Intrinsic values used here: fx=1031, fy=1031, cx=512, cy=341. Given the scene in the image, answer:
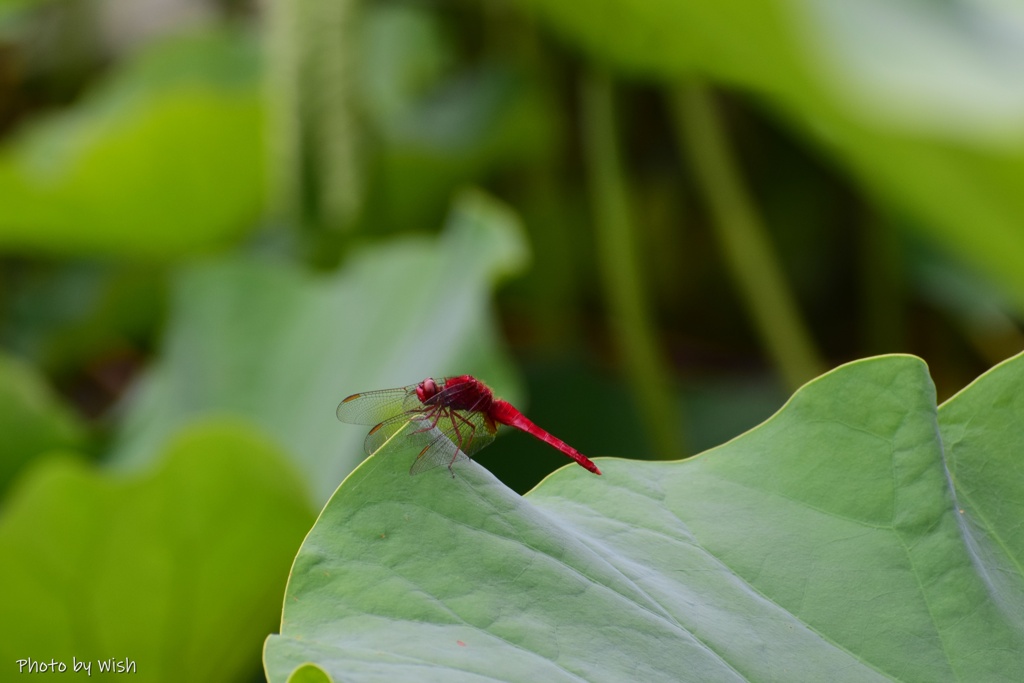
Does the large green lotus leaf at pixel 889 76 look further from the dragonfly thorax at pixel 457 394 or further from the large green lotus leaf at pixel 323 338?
the dragonfly thorax at pixel 457 394

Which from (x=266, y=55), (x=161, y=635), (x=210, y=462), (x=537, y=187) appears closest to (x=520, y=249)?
(x=210, y=462)

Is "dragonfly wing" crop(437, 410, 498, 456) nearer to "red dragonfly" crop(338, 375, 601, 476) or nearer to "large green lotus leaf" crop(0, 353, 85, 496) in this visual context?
"red dragonfly" crop(338, 375, 601, 476)

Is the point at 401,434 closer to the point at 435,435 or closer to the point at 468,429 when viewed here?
the point at 435,435

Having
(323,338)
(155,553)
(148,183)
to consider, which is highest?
(148,183)

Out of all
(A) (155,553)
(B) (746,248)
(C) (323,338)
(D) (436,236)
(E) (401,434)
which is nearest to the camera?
(E) (401,434)

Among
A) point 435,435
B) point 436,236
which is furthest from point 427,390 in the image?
point 436,236

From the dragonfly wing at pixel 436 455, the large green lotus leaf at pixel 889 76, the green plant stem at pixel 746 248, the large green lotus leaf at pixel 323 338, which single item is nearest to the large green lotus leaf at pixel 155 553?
the large green lotus leaf at pixel 323 338
